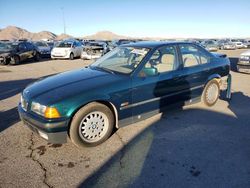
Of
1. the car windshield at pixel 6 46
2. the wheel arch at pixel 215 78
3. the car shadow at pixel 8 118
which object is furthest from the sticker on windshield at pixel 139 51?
the car windshield at pixel 6 46

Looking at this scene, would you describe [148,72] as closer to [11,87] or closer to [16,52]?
[11,87]

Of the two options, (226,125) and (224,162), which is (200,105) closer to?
(226,125)

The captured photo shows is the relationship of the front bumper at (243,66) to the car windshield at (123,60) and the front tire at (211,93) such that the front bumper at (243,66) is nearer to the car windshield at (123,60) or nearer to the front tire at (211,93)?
the front tire at (211,93)

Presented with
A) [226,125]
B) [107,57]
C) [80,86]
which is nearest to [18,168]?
[80,86]

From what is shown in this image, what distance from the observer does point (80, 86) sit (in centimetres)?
396

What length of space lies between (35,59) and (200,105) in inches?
616

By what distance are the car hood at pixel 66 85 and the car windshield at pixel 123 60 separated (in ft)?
0.91

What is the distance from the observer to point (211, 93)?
5965mm

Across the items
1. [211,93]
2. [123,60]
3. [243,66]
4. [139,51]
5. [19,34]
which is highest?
[19,34]

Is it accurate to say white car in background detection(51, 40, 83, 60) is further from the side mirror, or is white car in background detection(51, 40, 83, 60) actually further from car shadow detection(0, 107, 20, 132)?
the side mirror

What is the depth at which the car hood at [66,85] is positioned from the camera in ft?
12.3

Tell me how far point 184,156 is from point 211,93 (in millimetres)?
2774

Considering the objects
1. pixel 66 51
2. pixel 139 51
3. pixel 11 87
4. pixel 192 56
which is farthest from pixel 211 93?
pixel 66 51

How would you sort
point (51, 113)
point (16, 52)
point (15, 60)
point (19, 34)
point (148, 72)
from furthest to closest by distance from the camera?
point (19, 34) → point (16, 52) → point (15, 60) → point (148, 72) → point (51, 113)
